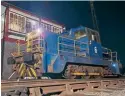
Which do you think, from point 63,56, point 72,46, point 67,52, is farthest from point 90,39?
point 63,56

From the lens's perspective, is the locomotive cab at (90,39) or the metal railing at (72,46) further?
the locomotive cab at (90,39)

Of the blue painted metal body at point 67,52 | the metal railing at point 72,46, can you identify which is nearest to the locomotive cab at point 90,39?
the blue painted metal body at point 67,52

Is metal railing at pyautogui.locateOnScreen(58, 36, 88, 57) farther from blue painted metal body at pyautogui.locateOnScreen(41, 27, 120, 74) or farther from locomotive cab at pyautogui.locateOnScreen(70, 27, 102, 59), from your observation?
locomotive cab at pyautogui.locateOnScreen(70, 27, 102, 59)

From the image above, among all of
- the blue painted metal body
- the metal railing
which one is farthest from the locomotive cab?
the metal railing

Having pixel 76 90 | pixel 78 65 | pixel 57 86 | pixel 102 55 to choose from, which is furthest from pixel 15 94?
pixel 102 55

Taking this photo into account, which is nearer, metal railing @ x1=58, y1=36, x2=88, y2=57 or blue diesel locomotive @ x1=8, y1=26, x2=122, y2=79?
blue diesel locomotive @ x1=8, y1=26, x2=122, y2=79

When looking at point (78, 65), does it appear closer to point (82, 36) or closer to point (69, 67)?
point (69, 67)

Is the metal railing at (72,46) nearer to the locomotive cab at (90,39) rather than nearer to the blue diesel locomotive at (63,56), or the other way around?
the blue diesel locomotive at (63,56)

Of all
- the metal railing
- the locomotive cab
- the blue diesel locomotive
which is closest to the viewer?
the blue diesel locomotive

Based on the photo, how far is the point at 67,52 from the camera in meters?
9.05

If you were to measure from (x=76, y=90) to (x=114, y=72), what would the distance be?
521 cm

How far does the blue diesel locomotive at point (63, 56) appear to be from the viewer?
7934 millimetres

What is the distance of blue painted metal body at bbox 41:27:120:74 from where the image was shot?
26.1 ft

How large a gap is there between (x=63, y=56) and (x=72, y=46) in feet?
4.66
